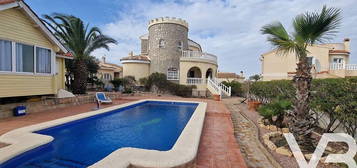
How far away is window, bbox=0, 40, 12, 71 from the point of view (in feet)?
24.9

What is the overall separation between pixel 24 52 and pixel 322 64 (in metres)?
32.7

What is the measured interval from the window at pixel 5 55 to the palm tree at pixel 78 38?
21.5 feet

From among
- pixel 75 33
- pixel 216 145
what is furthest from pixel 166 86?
pixel 216 145

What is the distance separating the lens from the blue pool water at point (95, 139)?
4.65m

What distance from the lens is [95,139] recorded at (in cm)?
661

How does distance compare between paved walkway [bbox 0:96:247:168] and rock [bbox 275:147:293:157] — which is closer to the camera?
→ paved walkway [bbox 0:96:247:168]

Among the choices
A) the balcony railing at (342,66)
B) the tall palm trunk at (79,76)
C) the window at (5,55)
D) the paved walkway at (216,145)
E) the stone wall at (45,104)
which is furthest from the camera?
the balcony railing at (342,66)

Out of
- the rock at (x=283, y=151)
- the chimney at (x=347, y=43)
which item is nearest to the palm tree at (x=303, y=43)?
the rock at (x=283, y=151)

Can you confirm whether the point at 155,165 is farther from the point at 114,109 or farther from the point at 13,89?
the point at 13,89

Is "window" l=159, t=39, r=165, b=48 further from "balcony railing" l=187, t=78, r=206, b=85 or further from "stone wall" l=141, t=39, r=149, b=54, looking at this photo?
"stone wall" l=141, t=39, r=149, b=54

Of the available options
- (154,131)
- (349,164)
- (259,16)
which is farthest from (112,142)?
(259,16)

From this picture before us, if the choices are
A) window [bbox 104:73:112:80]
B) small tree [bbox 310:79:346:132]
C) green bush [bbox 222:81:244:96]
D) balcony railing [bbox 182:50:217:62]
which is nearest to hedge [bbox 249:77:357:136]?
small tree [bbox 310:79:346:132]

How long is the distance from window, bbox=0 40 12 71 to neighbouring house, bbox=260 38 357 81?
21907 millimetres

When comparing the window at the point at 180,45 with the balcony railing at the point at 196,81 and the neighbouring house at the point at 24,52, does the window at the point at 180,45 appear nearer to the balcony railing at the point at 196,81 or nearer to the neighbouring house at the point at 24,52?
the balcony railing at the point at 196,81
